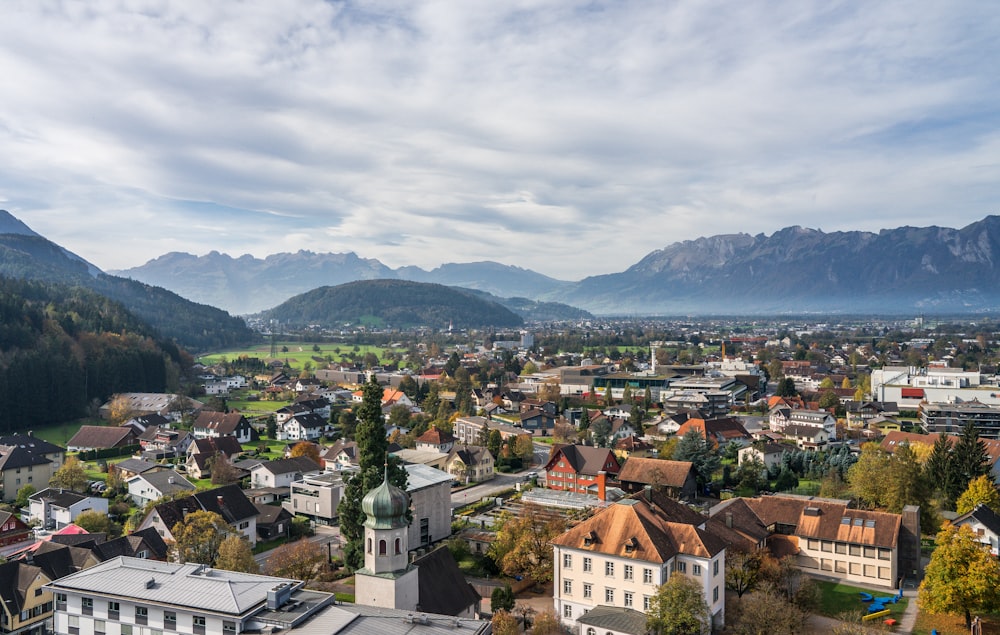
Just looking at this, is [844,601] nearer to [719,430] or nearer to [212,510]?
[212,510]

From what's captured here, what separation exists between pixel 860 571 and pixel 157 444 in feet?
199

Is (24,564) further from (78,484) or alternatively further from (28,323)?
(28,323)

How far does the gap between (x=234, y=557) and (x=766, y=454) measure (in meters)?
44.7

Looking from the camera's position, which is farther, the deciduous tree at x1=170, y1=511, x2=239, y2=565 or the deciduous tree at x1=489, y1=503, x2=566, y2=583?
the deciduous tree at x1=489, y1=503, x2=566, y2=583

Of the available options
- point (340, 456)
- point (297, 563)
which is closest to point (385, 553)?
point (297, 563)

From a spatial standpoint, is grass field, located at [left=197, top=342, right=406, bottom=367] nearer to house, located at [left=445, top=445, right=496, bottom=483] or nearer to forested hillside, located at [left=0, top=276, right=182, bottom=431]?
forested hillside, located at [left=0, top=276, right=182, bottom=431]

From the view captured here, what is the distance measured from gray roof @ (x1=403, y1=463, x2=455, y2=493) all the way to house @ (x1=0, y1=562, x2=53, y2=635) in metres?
17.6

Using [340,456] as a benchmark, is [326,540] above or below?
below

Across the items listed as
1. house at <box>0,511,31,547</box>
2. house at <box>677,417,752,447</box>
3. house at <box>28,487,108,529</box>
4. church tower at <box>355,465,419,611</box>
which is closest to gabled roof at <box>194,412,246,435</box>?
house at <box>28,487,108,529</box>

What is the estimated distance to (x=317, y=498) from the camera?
4909 centimetres

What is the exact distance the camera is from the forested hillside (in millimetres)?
82438

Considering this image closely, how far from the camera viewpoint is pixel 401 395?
9844cm

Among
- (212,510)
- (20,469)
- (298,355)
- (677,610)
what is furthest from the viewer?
(298,355)

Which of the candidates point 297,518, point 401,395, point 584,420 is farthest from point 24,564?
point 401,395
